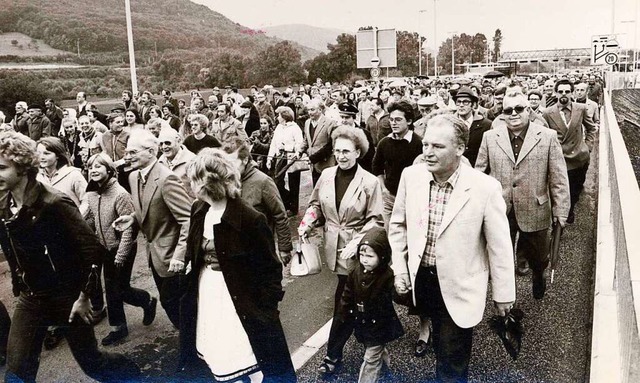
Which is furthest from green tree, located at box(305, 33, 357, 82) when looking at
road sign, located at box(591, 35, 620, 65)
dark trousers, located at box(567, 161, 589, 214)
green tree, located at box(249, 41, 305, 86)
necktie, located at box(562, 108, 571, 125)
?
dark trousers, located at box(567, 161, 589, 214)

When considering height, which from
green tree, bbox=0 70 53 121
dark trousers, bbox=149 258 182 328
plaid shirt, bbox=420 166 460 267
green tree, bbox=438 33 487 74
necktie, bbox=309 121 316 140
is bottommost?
dark trousers, bbox=149 258 182 328

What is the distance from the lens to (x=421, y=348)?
4742mm

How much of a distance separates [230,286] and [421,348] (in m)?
1.84

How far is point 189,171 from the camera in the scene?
365cm

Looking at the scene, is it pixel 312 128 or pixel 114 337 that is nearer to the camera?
pixel 114 337

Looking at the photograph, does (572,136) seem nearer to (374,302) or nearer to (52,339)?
(374,302)

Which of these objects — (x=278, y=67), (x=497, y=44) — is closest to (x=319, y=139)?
(x=278, y=67)

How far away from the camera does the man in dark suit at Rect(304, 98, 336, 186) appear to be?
26.7ft

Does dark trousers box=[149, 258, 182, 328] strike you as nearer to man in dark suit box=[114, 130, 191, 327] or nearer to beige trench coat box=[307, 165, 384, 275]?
man in dark suit box=[114, 130, 191, 327]

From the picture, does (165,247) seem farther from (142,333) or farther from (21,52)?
(21,52)

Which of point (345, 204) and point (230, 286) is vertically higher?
point (345, 204)

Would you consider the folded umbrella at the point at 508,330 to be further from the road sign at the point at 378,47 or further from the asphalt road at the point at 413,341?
the road sign at the point at 378,47

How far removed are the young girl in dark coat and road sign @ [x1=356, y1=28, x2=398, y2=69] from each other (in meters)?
24.4

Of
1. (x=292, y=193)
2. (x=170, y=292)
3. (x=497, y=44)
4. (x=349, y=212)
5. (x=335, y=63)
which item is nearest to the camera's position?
(x=349, y=212)
